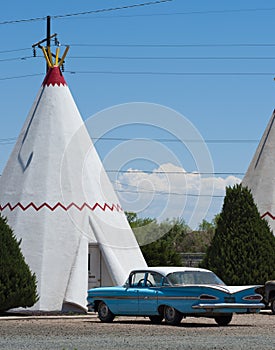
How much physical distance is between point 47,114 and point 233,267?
20.3 feet

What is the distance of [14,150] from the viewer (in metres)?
21.3

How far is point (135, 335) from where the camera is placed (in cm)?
1278

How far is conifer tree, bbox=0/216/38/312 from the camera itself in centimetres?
1798

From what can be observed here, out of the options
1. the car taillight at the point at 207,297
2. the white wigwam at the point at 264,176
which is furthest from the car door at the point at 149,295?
the white wigwam at the point at 264,176

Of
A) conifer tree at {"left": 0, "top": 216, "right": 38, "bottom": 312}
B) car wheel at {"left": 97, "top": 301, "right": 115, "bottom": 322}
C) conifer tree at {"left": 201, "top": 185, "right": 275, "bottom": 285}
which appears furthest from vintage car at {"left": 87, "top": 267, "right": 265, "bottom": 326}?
conifer tree at {"left": 201, "top": 185, "right": 275, "bottom": 285}

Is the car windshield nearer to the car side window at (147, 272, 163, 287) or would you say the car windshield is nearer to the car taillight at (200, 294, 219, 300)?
the car side window at (147, 272, 163, 287)

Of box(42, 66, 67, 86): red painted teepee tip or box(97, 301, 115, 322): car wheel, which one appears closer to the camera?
box(97, 301, 115, 322): car wheel

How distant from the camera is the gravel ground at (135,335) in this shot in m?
11.1

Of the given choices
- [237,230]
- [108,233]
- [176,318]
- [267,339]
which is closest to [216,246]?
[237,230]

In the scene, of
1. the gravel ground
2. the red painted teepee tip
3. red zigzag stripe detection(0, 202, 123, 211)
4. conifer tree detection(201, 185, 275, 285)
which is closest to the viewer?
the gravel ground

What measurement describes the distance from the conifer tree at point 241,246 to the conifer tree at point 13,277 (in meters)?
5.19

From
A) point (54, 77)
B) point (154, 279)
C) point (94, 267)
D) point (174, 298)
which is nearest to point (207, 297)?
point (174, 298)

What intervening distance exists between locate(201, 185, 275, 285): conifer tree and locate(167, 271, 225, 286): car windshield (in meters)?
5.09

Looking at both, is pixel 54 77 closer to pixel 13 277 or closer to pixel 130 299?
pixel 13 277
